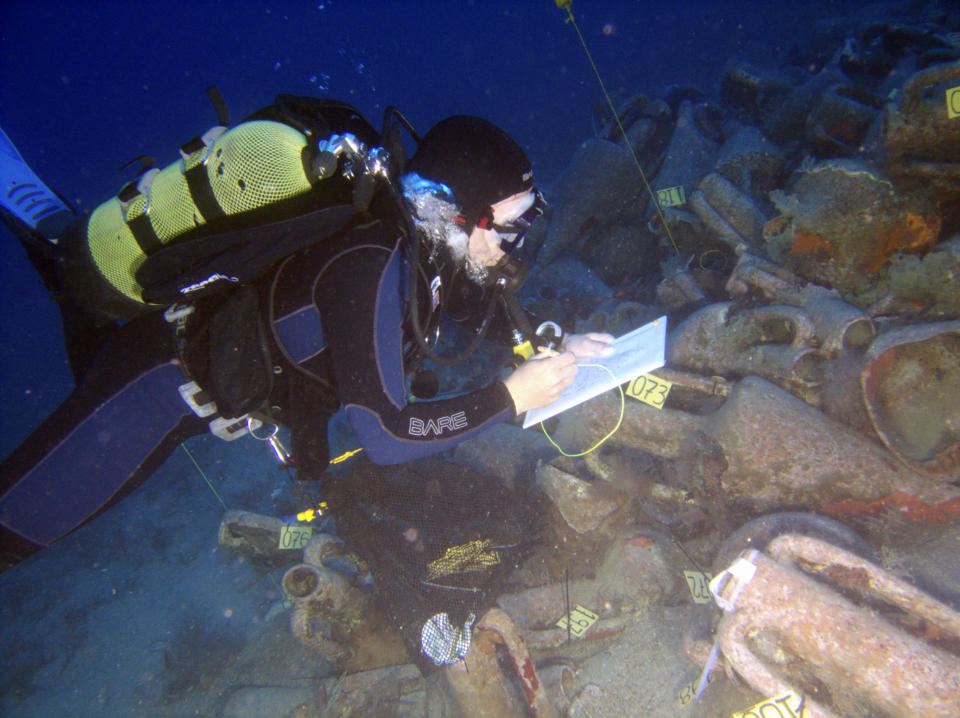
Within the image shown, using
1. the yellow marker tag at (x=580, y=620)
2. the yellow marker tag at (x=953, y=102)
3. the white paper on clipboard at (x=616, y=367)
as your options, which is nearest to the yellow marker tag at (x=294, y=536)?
the yellow marker tag at (x=580, y=620)

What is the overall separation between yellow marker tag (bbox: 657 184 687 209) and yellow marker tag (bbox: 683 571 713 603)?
145 inches

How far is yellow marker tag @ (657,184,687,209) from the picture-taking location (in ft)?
15.5

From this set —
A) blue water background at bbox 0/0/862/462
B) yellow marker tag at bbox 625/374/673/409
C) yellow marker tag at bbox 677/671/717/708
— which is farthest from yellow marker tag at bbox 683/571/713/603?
blue water background at bbox 0/0/862/462

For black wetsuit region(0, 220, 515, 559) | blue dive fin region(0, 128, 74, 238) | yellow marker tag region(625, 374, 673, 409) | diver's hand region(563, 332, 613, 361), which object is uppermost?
blue dive fin region(0, 128, 74, 238)

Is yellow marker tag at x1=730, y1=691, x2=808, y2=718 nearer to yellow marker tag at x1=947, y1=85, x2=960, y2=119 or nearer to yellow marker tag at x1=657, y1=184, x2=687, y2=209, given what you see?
yellow marker tag at x1=947, y1=85, x2=960, y2=119

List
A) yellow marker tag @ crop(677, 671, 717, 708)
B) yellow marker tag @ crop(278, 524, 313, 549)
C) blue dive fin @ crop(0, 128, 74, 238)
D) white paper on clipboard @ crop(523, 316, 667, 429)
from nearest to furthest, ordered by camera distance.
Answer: white paper on clipboard @ crop(523, 316, 667, 429) → yellow marker tag @ crop(677, 671, 717, 708) → blue dive fin @ crop(0, 128, 74, 238) → yellow marker tag @ crop(278, 524, 313, 549)

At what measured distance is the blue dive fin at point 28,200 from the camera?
9.01 feet

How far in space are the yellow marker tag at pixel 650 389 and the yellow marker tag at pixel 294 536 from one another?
3.26 m

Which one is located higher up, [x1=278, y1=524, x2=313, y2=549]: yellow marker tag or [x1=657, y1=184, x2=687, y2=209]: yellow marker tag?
[x1=657, y1=184, x2=687, y2=209]: yellow marker tag

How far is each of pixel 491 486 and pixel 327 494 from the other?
1293 mm

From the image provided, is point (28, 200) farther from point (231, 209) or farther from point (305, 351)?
point (305, 351)

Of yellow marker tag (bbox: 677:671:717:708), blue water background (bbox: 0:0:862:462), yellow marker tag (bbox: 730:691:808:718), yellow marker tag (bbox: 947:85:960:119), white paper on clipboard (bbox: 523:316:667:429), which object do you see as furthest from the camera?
blue water background (bbox: 0:0:862:462)

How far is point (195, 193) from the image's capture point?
2191 millimetres

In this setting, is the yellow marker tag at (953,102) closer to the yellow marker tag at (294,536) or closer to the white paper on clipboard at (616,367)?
the white paper on clipboard at (616,367)
